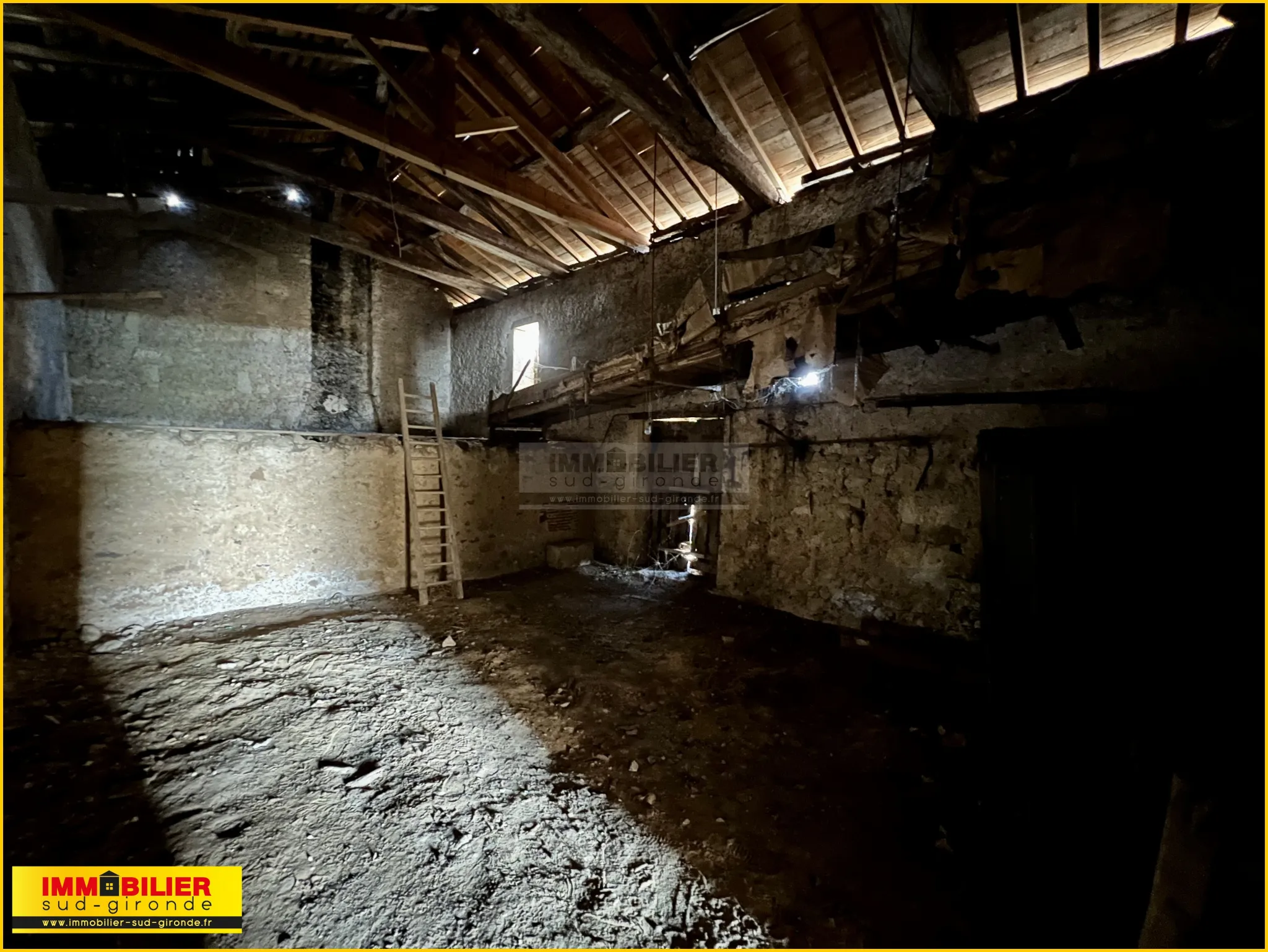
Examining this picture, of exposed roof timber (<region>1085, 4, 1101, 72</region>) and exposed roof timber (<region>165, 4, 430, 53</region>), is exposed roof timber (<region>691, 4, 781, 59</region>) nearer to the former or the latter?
exposed roof timber (<region>1085, 4, 1101, 72</region>)

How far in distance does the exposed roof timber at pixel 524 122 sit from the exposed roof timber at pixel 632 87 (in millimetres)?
1553

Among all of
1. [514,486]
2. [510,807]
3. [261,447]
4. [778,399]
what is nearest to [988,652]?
[510,807]

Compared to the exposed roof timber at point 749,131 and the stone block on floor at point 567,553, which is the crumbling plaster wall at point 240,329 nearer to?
the stone block on floor at point 567,553

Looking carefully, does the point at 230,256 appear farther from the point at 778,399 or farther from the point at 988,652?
the point at 988,652

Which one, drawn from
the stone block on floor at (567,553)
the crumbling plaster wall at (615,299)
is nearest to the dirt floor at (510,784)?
the stone block on floor at (567,553)

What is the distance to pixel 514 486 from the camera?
6348mm

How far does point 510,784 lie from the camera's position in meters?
2.28

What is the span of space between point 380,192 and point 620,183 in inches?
132

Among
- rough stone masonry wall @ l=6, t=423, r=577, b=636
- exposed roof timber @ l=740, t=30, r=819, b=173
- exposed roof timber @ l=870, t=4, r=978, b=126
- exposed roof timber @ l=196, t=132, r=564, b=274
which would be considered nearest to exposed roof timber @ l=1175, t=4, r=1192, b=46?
exposed roof timber @ l=870, t=4, r=978, b=126

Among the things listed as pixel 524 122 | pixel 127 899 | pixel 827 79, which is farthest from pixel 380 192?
pixel 127 899

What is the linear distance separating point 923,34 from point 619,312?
13.5ft

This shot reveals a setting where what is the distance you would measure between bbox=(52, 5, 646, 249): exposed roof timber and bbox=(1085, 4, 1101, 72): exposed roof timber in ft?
14.2

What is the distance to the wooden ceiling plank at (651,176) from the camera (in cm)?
489

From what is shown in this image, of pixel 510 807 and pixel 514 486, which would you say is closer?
pixel 510 807
